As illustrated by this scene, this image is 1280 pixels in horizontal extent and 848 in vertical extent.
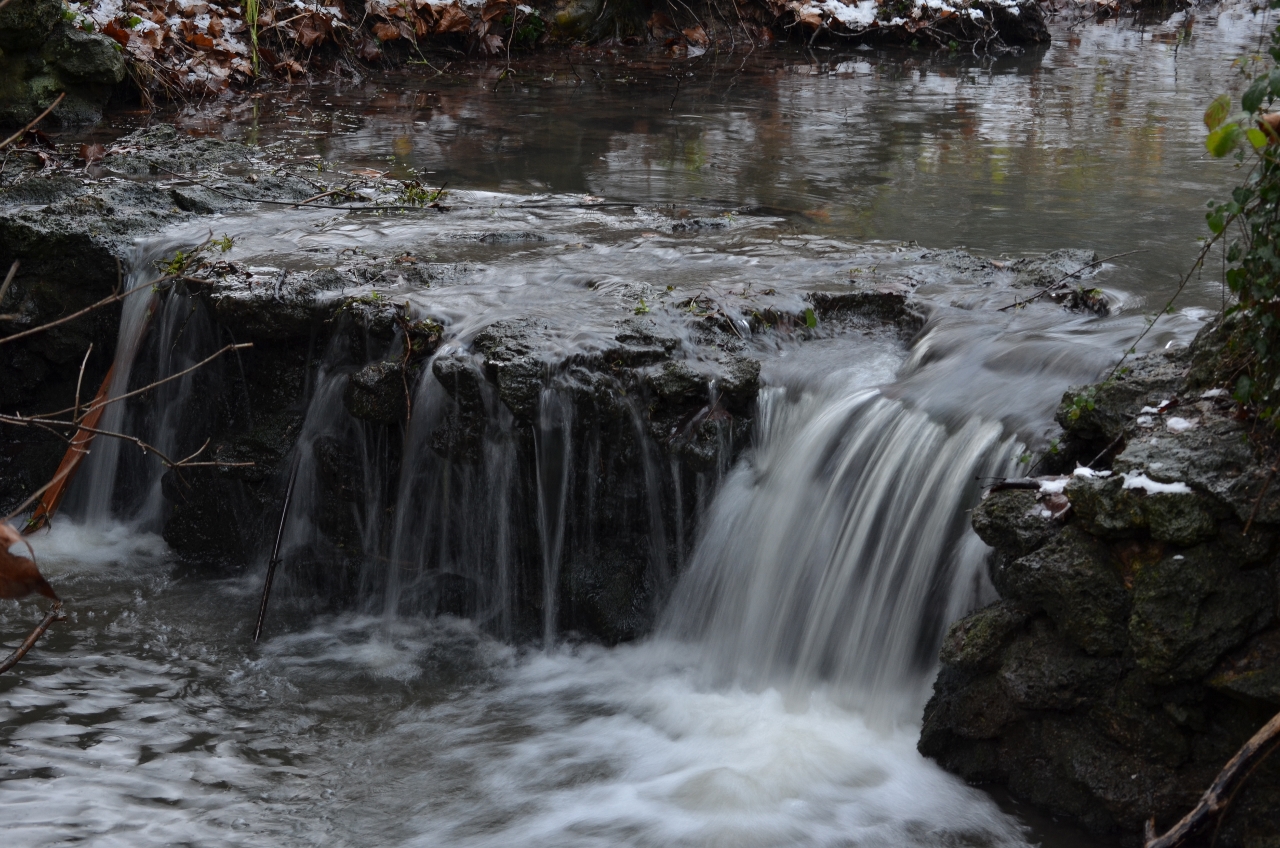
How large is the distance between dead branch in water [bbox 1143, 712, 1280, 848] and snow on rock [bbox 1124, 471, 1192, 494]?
25.0 inches

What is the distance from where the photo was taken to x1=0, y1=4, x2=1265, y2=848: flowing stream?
384cm

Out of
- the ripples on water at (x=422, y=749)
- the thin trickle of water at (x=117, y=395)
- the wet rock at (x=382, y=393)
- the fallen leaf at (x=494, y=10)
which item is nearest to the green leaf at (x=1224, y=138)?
the ripples on water at (x=422, y=749)

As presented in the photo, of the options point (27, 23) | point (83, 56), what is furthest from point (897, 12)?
point (27, 23)

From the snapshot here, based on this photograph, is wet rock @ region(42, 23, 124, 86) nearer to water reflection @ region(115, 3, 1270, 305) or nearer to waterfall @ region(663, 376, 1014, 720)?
water reflection @ region(115, 3, 1270, 305)

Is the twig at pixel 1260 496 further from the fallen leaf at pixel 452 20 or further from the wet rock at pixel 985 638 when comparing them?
the fallen leaf at pixel 452 20

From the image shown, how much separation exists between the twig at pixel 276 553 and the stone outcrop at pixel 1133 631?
9.26ft

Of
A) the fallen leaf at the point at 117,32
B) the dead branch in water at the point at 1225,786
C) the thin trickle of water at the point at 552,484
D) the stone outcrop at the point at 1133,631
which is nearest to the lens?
the dead branch in water at the point at 1225,786

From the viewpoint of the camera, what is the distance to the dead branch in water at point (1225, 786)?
117 inches

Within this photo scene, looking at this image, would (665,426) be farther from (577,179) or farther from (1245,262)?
(577,179)

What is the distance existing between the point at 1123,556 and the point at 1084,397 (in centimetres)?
74

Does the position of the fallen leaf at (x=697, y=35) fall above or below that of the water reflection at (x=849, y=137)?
above

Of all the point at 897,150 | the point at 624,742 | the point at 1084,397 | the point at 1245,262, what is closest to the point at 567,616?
the point at 624,742

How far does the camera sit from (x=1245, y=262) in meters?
3.19

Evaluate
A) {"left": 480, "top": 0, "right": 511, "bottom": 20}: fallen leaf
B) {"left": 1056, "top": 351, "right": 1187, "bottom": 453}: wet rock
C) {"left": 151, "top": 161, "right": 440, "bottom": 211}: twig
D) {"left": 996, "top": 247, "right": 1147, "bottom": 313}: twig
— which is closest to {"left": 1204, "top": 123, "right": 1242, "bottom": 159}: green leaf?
{"left": 1056, "top": 351, "right": 1187, "bottom": 453}: wet rock
